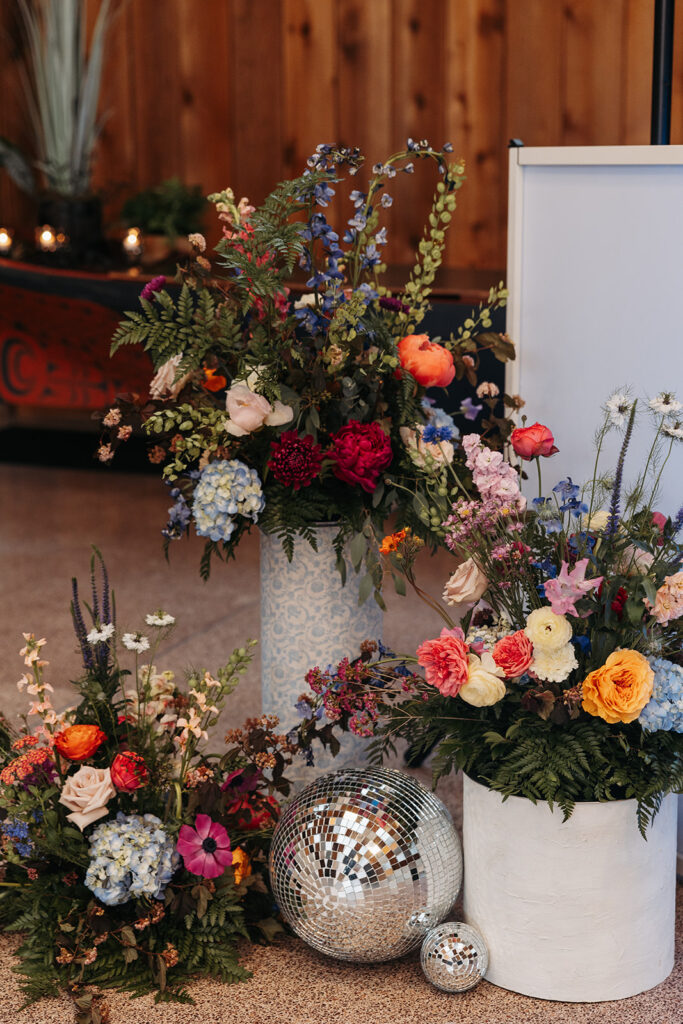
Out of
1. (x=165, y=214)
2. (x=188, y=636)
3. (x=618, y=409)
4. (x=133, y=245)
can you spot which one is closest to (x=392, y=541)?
(x=618, y=409)

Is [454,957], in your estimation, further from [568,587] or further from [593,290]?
[593,290]

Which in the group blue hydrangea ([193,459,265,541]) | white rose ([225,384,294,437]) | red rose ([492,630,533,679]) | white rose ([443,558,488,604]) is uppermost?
white rose ([225,384,294,437])

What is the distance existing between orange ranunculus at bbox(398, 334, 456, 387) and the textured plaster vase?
254 mm

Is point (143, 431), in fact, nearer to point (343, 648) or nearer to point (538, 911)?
point (343, 648)

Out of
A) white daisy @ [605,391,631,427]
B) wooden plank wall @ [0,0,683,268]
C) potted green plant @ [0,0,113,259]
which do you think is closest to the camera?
white daisy @ [605,391,631,427]

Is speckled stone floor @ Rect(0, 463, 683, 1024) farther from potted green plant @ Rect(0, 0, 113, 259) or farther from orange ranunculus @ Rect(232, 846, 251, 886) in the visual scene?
potted green plant @ Rect(0, 0, 113, 259)

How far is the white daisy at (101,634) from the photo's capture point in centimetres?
172

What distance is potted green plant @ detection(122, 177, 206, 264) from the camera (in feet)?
14.2

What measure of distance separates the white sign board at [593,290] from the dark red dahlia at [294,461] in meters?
0.41

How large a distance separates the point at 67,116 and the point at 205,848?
3.41 metres

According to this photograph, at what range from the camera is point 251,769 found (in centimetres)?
176

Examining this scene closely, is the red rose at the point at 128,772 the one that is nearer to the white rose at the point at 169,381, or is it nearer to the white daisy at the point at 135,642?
the white daisy at the point at 135,642

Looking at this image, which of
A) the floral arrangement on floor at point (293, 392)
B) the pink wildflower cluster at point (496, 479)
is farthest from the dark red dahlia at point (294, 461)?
the pink wildflower cluster at point (496, 479)

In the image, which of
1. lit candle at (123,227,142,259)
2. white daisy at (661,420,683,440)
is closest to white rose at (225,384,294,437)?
white daisy at (661,420,683,440)
